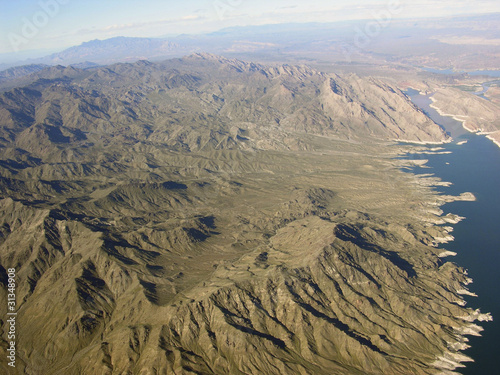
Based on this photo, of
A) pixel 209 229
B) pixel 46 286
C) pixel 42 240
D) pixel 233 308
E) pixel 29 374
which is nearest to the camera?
pixel 29 374

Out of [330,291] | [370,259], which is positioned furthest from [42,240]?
[370,259]

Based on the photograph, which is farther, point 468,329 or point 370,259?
point 370,259

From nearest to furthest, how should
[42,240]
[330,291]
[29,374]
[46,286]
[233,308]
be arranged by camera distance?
[29,374] < [233,308] < [330,291] < [46,286] < [42,240]

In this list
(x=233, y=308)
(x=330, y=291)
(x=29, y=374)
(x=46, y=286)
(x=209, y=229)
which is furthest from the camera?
(x=209, y=229)

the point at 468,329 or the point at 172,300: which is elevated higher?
the point at 172,300

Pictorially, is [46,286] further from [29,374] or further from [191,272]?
[191,272]

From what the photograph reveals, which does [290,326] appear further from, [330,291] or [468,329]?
[468,329]

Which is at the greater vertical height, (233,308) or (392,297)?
(233,308)

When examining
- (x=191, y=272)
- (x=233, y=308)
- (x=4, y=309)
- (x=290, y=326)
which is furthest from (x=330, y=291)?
(x=4, y=309)

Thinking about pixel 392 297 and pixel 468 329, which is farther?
pixel 392 297
